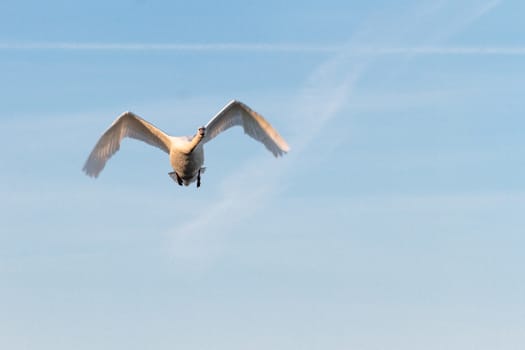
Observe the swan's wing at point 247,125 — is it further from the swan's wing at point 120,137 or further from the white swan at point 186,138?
the swan's wing at point 120,137

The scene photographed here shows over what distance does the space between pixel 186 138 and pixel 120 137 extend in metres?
5.03

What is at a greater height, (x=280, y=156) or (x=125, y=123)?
(x=125, y=123)

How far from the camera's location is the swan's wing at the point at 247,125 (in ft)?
A: 167

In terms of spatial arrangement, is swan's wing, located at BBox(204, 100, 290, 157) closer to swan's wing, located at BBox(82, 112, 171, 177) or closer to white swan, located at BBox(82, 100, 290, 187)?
white swan, located at BBox(82, 100, 290, 187)

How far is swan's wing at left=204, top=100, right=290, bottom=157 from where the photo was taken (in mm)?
50750

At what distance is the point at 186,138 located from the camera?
51.9m

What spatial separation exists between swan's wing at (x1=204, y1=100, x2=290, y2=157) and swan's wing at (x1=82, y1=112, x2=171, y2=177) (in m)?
2.99

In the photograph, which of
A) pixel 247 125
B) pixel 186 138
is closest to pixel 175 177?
pixel 186 138

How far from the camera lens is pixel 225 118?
52375 millimetres

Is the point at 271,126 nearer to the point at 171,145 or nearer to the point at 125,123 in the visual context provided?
the point at 171,145

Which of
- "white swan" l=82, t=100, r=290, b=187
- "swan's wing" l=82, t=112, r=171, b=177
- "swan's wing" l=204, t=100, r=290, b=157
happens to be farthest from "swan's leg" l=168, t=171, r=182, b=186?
"swan's wing" l=204, t=100, r=290, b=157

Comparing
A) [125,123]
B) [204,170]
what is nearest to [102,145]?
[125,123]

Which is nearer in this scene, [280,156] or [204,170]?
[280,156]

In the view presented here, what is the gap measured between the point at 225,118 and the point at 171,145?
3.14m
